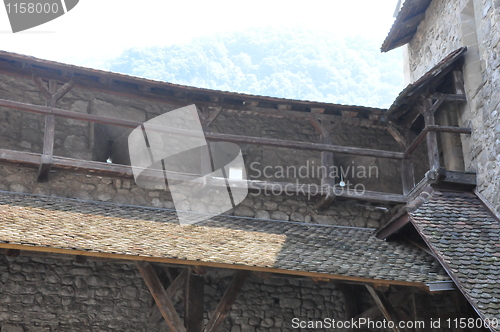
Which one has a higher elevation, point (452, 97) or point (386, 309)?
point (452, 97)

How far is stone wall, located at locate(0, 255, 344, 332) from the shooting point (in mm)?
7652

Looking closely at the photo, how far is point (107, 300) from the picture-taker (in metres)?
8.05

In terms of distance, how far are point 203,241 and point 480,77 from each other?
509 centimetres

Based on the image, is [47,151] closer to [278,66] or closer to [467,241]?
[467,241]

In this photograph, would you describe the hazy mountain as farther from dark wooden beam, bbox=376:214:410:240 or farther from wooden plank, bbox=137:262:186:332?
wooden plank, bbox=137:262:186:332

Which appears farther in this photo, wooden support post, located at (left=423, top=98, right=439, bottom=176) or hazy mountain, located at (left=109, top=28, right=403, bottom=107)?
hazy mountain, located at (left=109, top=28, right=403, bottom=107)

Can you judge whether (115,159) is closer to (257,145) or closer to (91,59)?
(257,145)

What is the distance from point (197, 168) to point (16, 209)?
3.46 metres

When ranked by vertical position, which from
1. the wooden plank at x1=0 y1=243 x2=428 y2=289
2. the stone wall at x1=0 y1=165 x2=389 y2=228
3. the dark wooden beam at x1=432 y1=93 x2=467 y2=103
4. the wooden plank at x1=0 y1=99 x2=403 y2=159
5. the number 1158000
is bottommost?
the wooden plank at x1=0 y1=243 x2=428 y2=289

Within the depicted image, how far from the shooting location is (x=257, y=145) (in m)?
10.5

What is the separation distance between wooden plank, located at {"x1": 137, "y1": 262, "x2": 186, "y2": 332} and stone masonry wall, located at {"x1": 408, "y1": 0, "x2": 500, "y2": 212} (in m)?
4.82

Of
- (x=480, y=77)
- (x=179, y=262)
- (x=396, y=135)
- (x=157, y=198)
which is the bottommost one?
(x=179, y=262)

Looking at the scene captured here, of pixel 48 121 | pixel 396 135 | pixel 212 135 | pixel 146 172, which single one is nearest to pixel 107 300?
pixel 146 172

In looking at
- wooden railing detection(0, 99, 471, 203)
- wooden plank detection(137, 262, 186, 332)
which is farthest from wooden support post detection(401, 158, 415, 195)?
wooden plank detection(137, 262, 186, 332)
